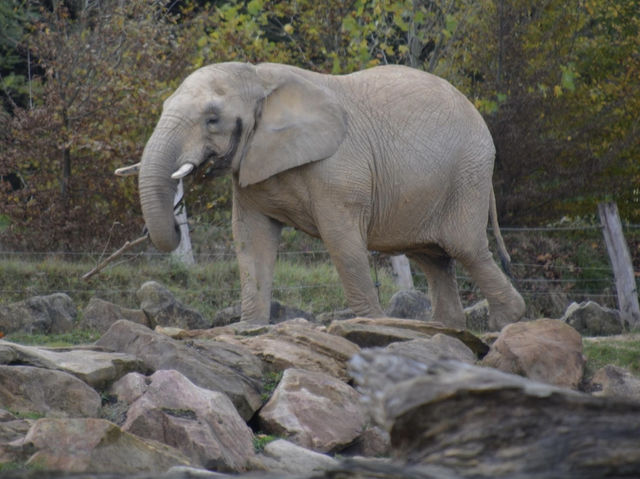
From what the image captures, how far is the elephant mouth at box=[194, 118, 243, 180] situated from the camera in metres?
9.76

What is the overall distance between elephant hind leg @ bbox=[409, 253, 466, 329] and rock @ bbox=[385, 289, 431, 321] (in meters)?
0.93

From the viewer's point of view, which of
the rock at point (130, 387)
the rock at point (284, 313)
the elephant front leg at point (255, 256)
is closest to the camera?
the rock at point (130, 387)

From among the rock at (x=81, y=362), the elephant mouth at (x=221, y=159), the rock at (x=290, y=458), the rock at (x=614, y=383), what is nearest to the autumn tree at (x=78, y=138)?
the elephant mouth at (x=221, y=159)

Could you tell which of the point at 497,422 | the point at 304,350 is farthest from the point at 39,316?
the point at 497,422

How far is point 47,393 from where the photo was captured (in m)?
6.78

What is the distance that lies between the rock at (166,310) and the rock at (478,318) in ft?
9.70

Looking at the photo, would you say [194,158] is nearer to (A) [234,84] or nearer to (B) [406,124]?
(A) [234,84]

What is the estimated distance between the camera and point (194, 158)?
31.1 ft

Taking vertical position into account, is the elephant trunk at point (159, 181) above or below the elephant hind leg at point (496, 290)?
above

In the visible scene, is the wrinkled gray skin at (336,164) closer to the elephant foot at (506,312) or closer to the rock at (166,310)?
the elephant foot at (506,312)

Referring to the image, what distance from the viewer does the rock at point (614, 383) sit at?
853 centimetres

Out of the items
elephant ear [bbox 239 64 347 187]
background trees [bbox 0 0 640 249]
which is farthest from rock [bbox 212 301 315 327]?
background trees [bbox 0 0 640 249]

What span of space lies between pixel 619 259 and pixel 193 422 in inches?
353

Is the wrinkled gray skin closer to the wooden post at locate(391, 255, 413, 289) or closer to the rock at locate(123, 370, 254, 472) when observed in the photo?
the rock at locate(123, 370, 254, 472)
